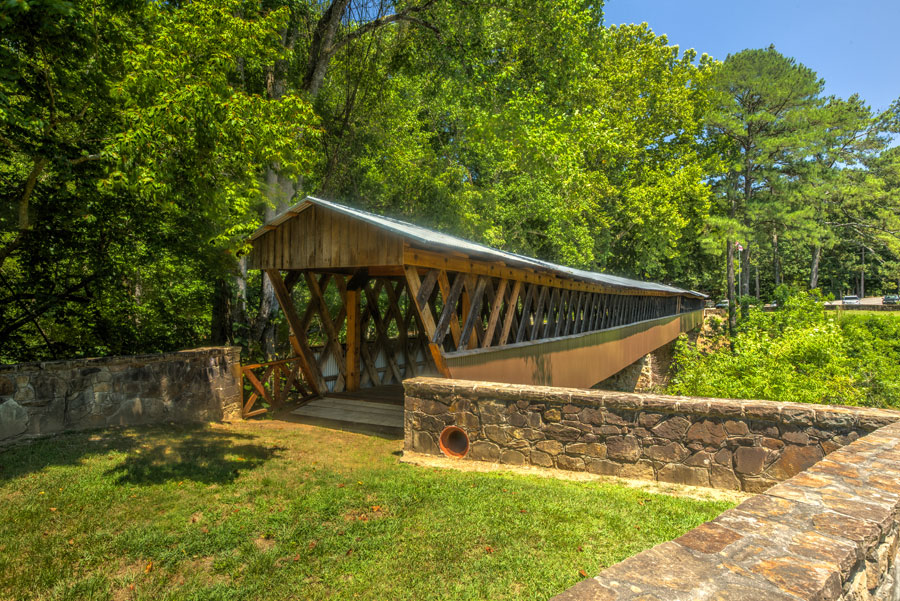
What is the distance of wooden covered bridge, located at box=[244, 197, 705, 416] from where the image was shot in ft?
22.6

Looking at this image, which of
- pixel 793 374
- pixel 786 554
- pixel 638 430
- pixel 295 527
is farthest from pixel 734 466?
pixel 793 374

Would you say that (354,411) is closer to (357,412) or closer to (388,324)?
(357,412)

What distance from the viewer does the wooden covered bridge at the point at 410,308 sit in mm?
6879

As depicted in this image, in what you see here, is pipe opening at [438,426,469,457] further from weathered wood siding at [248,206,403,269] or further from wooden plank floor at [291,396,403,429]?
weathered wood siding at [248,206,403,269]

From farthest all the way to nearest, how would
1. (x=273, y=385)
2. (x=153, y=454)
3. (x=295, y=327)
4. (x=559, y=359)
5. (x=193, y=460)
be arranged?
1. (x=559, y=359)
2. (x=273, y=385)
3. (x=295, y=327)
4. (x=153, y=454)
5. (x=193, y=460)

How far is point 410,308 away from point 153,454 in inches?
296

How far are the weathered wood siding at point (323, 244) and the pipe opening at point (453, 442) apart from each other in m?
2.35

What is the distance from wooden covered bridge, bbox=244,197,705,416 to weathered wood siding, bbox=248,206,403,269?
17mm

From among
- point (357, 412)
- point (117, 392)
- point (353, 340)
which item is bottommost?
point (357, 412)

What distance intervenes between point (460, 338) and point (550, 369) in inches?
133

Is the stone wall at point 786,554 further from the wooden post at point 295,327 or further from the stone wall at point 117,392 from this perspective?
the wooden post at point 295,327

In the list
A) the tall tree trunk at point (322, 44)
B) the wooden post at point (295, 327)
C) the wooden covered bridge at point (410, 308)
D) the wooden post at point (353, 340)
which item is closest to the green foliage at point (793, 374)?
the wooden covered bridge at point (410, 308)

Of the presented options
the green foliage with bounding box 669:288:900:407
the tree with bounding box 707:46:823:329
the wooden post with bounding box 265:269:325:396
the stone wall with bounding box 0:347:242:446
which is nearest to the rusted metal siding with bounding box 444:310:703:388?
the green foliage with bounding box 669:288:900:407

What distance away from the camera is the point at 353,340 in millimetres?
10320
